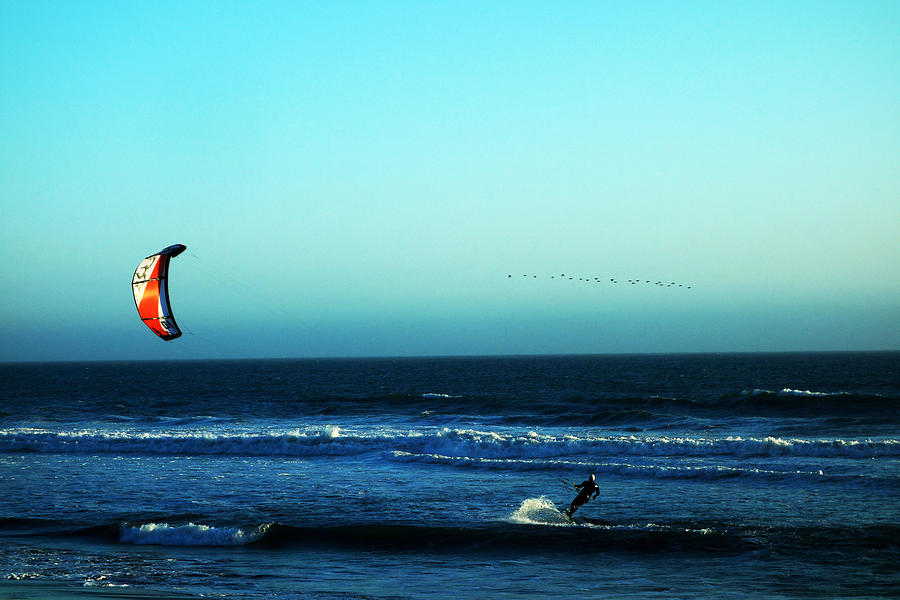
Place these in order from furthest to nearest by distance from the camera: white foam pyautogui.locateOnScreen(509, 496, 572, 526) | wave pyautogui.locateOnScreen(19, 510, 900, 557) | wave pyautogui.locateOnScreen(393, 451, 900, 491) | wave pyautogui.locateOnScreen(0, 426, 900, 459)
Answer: wave pyautogui.locateOnScreen(0, 426, 900, 459) → wave pyautogui.locateOnScreen(393, 451, 900, 491) → white foam pyautogui.locateOnScreen(509, 496, 572, 526) → wave pyautogui.locateOnScreen(19, 510, 900, 557)

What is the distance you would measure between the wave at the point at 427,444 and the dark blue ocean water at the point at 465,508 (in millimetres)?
80

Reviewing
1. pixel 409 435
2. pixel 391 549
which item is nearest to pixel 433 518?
pixel 391 549

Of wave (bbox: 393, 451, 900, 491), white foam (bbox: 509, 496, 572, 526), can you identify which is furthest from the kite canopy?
wave (bbox: 393, 451, 900, 491)

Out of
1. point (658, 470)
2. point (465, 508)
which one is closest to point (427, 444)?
point (658, 470)

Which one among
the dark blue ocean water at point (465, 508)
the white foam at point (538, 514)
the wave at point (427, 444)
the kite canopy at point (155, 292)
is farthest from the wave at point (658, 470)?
the kite canopy at point (155, 292)

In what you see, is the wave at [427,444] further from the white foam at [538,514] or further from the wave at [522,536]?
the wave at [522,536]

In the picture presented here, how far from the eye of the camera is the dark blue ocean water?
38.4 feet

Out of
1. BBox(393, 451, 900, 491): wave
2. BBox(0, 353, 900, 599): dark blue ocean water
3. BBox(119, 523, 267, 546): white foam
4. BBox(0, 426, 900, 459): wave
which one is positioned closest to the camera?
BBox(0, 353, 900, 599): dark blue ocean water

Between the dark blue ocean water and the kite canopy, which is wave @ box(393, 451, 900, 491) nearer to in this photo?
the dark blue ocean water

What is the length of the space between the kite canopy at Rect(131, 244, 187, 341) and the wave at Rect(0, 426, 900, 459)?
1012 cm

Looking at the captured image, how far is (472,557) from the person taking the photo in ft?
42.6

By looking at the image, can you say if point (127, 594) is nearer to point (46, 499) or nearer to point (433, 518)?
point (433, 518)

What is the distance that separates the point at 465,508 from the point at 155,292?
683 centimetres

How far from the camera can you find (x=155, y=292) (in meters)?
15.5
